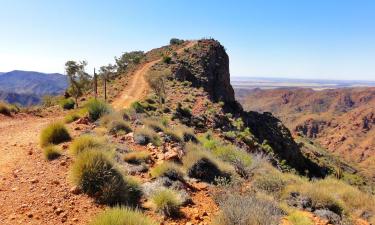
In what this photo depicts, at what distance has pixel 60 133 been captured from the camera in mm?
11766

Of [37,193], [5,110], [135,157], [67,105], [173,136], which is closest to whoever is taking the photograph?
[37,193]

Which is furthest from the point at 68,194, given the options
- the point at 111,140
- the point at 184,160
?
the point at 111,140

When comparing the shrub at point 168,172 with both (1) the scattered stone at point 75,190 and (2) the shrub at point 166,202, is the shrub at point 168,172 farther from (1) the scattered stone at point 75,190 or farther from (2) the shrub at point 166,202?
(1) the scattered stone at point 75,190

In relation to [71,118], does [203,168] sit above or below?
below

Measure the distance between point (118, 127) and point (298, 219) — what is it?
8263mm

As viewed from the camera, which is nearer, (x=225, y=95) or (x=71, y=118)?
(x=71, y=118)

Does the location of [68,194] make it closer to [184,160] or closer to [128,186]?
[128,186]

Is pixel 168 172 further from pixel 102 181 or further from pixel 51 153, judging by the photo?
pixel 51 153

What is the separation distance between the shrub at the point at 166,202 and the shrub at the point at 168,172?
155 centimetres

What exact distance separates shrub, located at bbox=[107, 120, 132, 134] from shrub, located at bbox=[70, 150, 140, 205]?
5818 millimetres

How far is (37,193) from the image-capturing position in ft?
24.5

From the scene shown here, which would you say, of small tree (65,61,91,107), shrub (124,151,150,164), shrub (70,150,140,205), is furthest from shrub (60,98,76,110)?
shrub (70,150,140,205)

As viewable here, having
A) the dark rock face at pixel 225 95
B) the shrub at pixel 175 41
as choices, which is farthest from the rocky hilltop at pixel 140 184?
the shrub at pixel 175 41

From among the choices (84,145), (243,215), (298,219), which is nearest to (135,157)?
(84,145)
